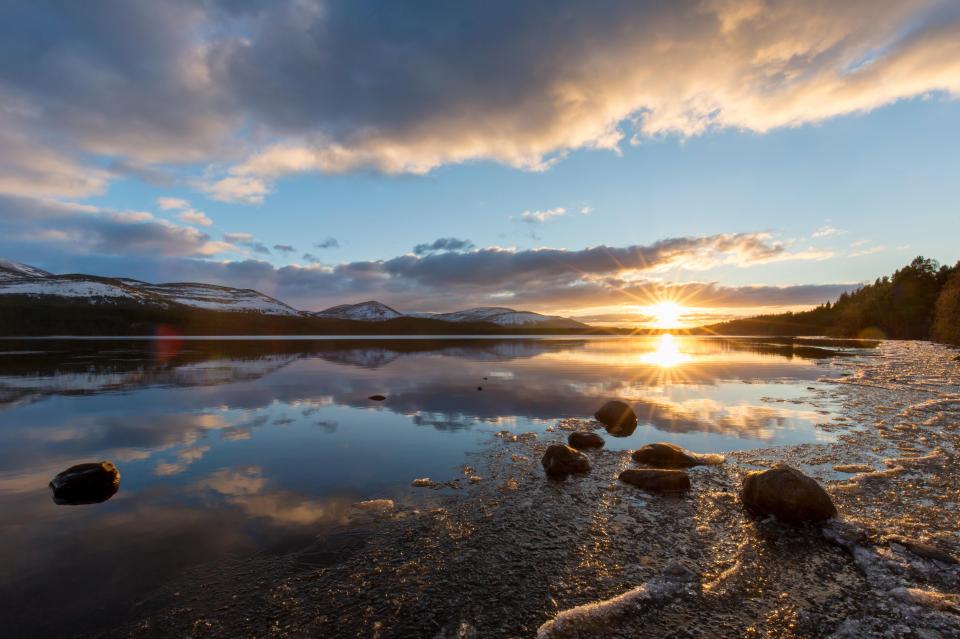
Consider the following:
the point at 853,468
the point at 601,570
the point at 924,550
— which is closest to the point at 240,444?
the point at 601,570

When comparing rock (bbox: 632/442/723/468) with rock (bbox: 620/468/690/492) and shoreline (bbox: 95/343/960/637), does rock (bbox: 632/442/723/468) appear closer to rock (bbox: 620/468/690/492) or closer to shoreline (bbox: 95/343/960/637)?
shoreline (bbox: 95/343/960/637)

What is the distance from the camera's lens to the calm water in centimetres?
1036

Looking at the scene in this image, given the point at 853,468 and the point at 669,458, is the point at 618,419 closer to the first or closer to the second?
the point at 669,458

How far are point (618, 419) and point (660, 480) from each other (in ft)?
30.1

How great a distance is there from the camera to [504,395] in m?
34.2

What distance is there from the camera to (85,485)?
14.7 m

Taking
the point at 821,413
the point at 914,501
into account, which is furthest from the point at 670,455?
the point at 821,413

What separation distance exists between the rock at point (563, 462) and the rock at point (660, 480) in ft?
6.17

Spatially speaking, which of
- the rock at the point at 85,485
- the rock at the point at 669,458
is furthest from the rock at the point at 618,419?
the rock at the point at 85,485


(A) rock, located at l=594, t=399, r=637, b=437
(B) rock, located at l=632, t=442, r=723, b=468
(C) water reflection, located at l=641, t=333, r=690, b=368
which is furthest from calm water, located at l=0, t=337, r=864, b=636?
(C) water reflection, located at l=641, t=333, r=690, b=368

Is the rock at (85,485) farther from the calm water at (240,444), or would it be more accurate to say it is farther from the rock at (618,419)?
the rock at (618,419)

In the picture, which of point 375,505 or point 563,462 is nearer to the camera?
point 375,505

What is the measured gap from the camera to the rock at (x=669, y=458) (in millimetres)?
16734

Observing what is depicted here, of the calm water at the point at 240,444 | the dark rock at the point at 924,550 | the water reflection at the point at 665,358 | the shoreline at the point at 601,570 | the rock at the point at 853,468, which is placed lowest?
the water reflection at the point at 665,358
